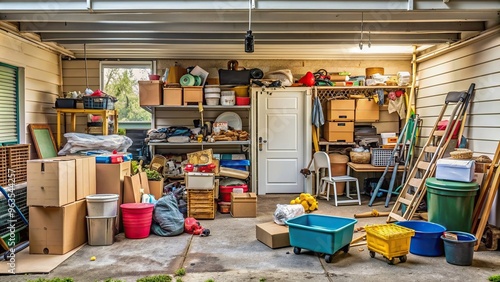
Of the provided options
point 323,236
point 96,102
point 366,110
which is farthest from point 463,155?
point 96,102

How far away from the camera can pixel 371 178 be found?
7.32 metres

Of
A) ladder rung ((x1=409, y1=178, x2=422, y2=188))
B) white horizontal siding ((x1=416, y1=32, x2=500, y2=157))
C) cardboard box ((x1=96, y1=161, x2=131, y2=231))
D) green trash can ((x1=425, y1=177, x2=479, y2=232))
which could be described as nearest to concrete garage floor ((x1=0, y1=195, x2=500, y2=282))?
green trash can ((x1=425, y1=177, x2=479, y2=232))

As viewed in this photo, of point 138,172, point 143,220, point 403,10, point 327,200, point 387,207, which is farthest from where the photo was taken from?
point 327,200

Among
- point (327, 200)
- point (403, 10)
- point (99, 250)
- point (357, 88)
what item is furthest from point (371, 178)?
point (99, 250)

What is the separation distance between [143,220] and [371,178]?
15.0 ft

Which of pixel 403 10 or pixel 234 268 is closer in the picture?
pixel 234 268

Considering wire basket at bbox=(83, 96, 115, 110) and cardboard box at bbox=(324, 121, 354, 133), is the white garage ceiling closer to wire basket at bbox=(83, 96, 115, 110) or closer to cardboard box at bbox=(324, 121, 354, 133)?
wire basket at bbox=(83, 96, 115, 110)

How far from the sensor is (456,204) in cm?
423

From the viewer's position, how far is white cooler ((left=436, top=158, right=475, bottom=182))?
4281 mm

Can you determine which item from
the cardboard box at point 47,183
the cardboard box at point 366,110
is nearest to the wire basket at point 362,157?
the cardboard box at point 366,110

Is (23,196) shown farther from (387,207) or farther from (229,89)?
(387,207)

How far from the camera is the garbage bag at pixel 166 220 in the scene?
15.3 feet

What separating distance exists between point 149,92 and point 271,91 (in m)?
2.26

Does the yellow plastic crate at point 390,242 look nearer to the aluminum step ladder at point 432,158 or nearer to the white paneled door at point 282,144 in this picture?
the aluminum step ladder at point 432,158
